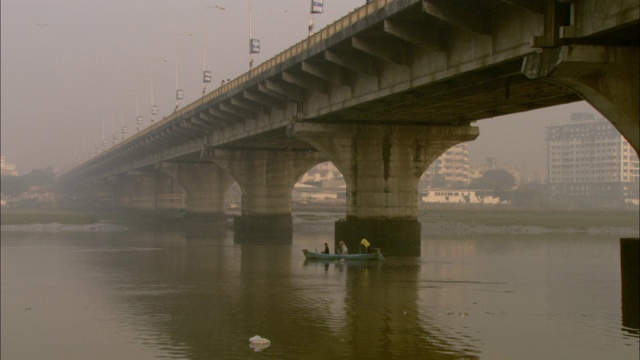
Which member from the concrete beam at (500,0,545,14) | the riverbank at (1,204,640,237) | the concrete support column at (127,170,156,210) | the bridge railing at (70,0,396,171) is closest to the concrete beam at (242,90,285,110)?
the bridge railing at (70,0,396,171)

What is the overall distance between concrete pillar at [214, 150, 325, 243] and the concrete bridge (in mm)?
117

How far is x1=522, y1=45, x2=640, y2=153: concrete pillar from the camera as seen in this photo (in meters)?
20.0

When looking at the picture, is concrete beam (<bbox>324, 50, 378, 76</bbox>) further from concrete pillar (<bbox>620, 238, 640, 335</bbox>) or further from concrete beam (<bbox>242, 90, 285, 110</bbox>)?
concrete pillar (<bbox>620, 238, 640, 335</bbox>)

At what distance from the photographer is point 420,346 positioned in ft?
83.8

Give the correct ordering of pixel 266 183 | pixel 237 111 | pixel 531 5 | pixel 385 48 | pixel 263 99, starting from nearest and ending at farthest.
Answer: pixel 531 5, pixel 385 48, pixel 263 99, pixel 237 111, pixel 266 183

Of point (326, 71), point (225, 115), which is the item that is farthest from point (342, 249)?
point (225, 115)

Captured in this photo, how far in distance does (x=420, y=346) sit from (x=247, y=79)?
38.0 meters

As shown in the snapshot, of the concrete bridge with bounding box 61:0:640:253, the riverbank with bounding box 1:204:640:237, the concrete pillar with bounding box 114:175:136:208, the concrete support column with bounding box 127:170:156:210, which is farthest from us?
the concrete pillar with bounding box 114:175:136:208

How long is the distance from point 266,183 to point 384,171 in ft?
100

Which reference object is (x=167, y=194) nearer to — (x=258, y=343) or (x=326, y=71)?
(x=326, y=71)

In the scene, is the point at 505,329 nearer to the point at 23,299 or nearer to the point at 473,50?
the point at 473,50

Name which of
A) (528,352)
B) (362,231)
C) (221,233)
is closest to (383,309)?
(528,352)

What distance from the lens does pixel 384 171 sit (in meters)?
54.3

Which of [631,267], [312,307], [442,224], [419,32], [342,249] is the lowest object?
[312,307]
